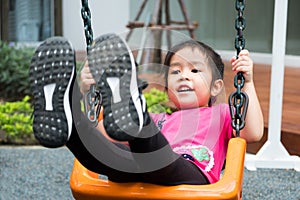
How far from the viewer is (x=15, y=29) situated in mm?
6309

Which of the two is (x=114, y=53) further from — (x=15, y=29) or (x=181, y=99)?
(x=15, y=29)

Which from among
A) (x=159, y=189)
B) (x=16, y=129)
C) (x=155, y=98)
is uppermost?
(x=159, y=189)

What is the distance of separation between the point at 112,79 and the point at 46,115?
14 centimetres

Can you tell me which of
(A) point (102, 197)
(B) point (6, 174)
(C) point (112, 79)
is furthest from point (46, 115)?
(B) point (6, 174)

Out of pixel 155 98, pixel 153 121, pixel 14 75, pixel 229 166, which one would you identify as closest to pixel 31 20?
pixel 14 75

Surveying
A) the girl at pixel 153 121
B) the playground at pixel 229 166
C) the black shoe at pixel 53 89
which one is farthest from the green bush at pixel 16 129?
the black shoe at pixel 53 89

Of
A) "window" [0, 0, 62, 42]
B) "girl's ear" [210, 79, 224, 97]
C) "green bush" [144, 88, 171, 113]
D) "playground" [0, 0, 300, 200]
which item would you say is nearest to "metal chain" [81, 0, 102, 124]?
"playground" [0, 0, 300, 200]

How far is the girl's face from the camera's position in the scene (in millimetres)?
1313

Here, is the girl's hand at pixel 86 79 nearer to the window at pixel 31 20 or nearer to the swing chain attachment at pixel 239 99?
the swing chain attachment at pixel 239 99

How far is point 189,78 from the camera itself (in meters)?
1.31

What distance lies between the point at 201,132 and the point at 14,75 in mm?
2438

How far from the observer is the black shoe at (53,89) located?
0.96 m

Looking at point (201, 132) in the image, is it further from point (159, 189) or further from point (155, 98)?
point (155, 98)

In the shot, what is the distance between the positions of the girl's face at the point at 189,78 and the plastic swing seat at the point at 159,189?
209 millimetres
